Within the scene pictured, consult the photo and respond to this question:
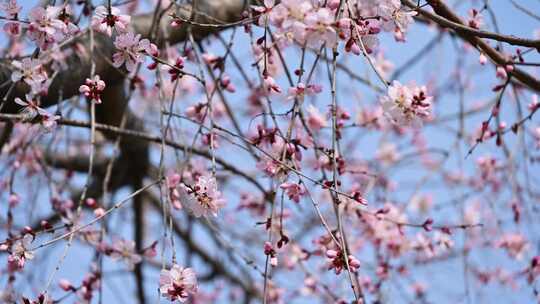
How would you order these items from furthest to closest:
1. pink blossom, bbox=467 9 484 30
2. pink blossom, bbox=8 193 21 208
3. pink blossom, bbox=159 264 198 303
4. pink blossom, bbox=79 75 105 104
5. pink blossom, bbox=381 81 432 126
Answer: pink blossom, bbox=8 193 21 208
pink blossom, bbox=467 9 484 30
pink blossom, bbox=381 81 432 126
pink blossom, bbox=79 75 105 104
pink blossom, bbox=159 264 198 303

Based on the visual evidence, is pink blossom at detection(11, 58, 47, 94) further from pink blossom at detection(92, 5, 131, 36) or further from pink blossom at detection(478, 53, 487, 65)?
pink blossom at detection(478, 53, 487, 65)

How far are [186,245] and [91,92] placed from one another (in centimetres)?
214

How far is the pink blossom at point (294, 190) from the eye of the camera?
4.96ft

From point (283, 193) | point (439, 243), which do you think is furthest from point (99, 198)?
point (283, 193)

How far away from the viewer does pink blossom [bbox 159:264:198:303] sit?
4.53 feet

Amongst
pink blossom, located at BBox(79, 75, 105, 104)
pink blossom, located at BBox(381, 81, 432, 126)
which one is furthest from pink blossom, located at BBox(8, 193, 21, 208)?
pink blossom, located at BBox(381, 81, 432, 126)

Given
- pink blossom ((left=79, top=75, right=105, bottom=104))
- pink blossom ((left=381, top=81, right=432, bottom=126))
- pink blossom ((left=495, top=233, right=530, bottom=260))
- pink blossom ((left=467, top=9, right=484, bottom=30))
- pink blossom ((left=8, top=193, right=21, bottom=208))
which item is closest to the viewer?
pink blossom ((left=79, top=75, right=105, bottom=104))

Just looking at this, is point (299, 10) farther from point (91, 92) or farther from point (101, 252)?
point (101, 252)

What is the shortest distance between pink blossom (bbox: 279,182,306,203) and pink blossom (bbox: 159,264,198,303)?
10.7 inches

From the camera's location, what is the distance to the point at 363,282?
2367mm

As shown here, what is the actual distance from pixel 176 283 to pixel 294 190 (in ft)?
1.06

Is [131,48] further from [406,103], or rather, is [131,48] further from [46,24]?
[406,103]

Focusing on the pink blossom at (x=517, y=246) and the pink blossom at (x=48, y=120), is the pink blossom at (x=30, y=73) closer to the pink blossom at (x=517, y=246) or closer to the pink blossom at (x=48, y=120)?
the pink blossom at (x=48, y=120)

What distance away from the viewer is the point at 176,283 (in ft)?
4.54
